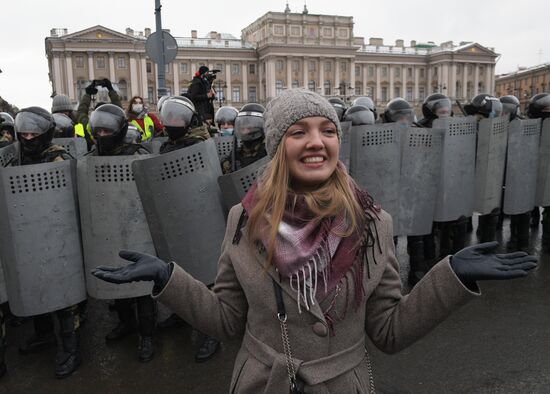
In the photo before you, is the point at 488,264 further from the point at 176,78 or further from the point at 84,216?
the point at 176,78

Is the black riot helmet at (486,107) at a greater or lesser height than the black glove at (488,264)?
greater

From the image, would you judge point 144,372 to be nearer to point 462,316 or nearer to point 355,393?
point 355,393

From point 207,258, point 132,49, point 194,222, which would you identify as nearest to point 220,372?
point 207,258

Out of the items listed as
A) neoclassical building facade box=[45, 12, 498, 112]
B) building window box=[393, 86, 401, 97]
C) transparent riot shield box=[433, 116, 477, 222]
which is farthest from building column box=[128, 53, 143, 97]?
transparent riot shield box=[433, 116, 477, 222]

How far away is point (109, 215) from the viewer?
3.29 m

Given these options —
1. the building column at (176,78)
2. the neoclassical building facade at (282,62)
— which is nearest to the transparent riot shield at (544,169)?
the neoclassical building facade at (282,62)

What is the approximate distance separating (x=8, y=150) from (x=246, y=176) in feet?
6.06

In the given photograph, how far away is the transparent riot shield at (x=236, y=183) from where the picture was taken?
314 cm

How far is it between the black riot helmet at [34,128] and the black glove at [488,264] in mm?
3101

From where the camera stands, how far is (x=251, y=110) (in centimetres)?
395

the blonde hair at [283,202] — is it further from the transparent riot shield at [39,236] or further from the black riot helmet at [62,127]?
the black riot helmet at [62,127]

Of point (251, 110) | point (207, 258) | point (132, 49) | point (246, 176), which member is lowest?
point (207, 258)

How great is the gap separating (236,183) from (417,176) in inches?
85.7

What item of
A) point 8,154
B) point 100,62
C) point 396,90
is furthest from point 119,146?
point 396,90
